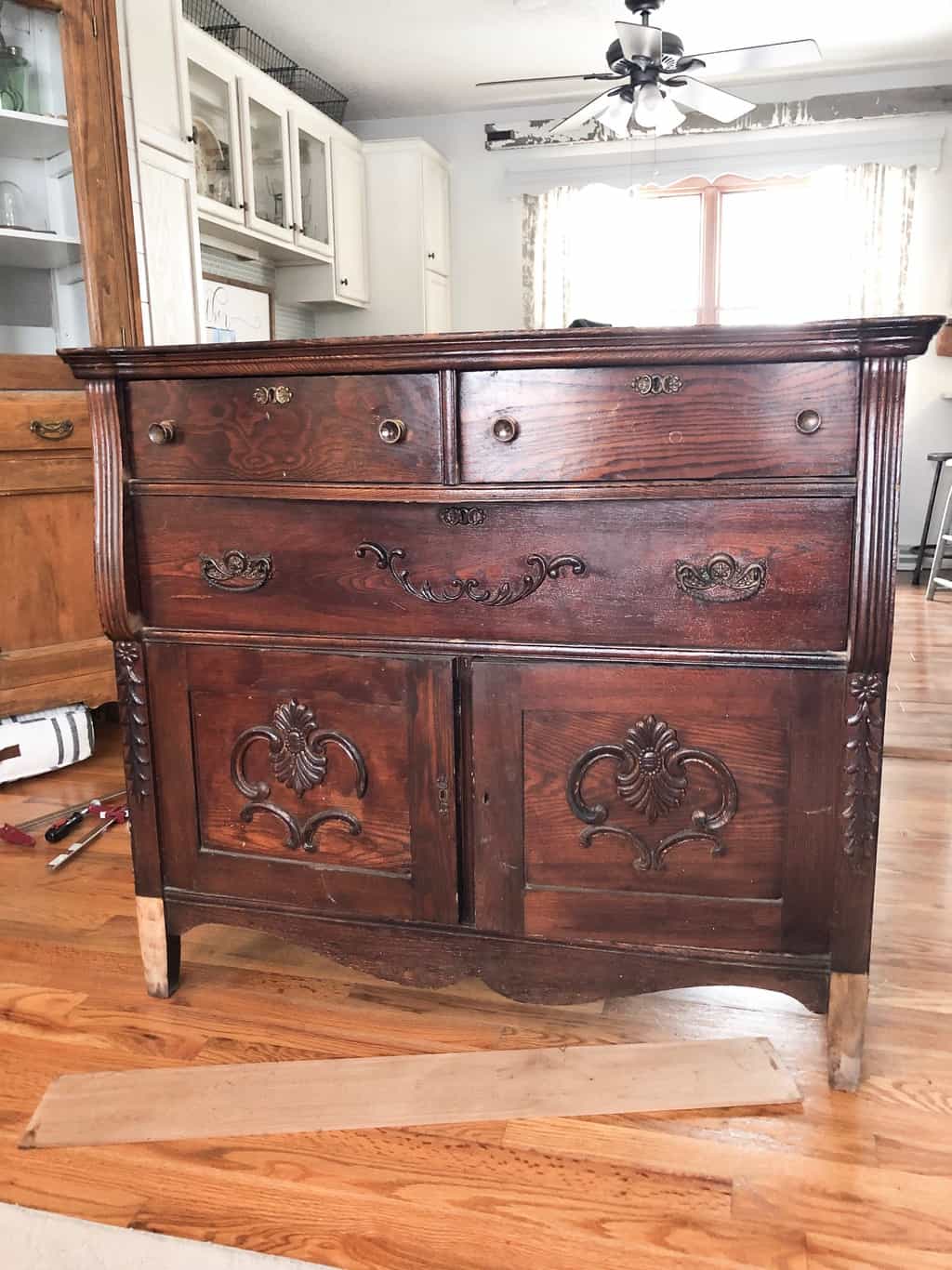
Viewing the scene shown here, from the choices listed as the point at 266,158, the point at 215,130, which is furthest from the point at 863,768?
the point at 266,158

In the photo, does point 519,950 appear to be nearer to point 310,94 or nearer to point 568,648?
point 568,648

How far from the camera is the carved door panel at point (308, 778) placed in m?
1.35

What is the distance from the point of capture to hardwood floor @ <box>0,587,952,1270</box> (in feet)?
3.46

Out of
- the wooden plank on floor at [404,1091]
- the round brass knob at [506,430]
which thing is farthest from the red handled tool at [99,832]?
the round brass knob at [506,430]

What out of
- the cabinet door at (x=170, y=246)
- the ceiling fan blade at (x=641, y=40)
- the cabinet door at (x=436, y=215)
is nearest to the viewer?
the cabinet door at (x=170, y=246)

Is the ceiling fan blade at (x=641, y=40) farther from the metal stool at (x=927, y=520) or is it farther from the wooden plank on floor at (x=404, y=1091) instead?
the wooden plank on floor at (x=404, y=1091)

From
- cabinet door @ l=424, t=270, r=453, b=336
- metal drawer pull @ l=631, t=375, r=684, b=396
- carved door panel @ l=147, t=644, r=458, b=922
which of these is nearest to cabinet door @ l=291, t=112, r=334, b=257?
cabinet door @ l=424, t=270, r=453, b=336

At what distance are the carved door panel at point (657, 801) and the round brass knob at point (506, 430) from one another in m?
0.29

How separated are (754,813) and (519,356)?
65 centimetres

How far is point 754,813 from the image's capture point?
127cm

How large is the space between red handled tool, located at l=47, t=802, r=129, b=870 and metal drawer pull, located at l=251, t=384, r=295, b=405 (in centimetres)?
99

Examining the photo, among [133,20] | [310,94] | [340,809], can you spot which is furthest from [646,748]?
[310,94]

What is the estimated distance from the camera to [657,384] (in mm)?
1182

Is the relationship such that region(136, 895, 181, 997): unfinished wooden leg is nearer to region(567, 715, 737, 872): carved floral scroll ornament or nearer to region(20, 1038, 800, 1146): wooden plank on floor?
region(20, 1038, 800, 1146): wooden plank on floor
